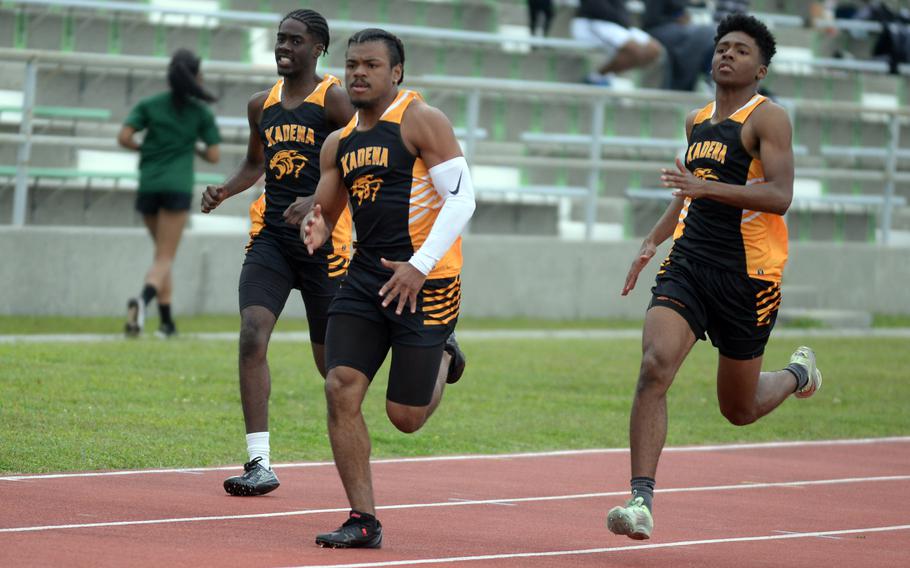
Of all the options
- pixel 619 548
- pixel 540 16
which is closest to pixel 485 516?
pixel 619 548

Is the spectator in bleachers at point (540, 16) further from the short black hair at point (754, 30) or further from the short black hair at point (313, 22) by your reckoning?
the short black hair at point (754, 30)

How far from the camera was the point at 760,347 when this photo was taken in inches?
332

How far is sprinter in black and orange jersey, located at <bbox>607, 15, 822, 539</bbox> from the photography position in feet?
25.2

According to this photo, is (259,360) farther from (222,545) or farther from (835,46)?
(835,46)

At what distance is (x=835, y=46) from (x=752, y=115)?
20.3 meters

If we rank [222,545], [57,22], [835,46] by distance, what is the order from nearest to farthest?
[222,545]
[57,22]
[835,46]

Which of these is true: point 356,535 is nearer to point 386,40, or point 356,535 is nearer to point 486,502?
point 486,502

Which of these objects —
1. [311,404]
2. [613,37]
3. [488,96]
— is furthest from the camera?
[613,37]

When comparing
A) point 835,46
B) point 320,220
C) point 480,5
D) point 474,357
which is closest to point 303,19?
point 320,220

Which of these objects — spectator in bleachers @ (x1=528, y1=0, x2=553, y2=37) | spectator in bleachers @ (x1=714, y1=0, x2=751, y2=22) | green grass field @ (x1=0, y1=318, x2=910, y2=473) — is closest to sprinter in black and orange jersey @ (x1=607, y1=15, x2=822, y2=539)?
green grass field @ (x1=0, y1=318, x2=910, y2=473)

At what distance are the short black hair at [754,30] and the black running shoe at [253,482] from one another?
316cm

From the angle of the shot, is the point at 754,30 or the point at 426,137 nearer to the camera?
the point at 426,137

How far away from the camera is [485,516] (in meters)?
8.48

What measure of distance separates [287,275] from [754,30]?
2705 millimetres
